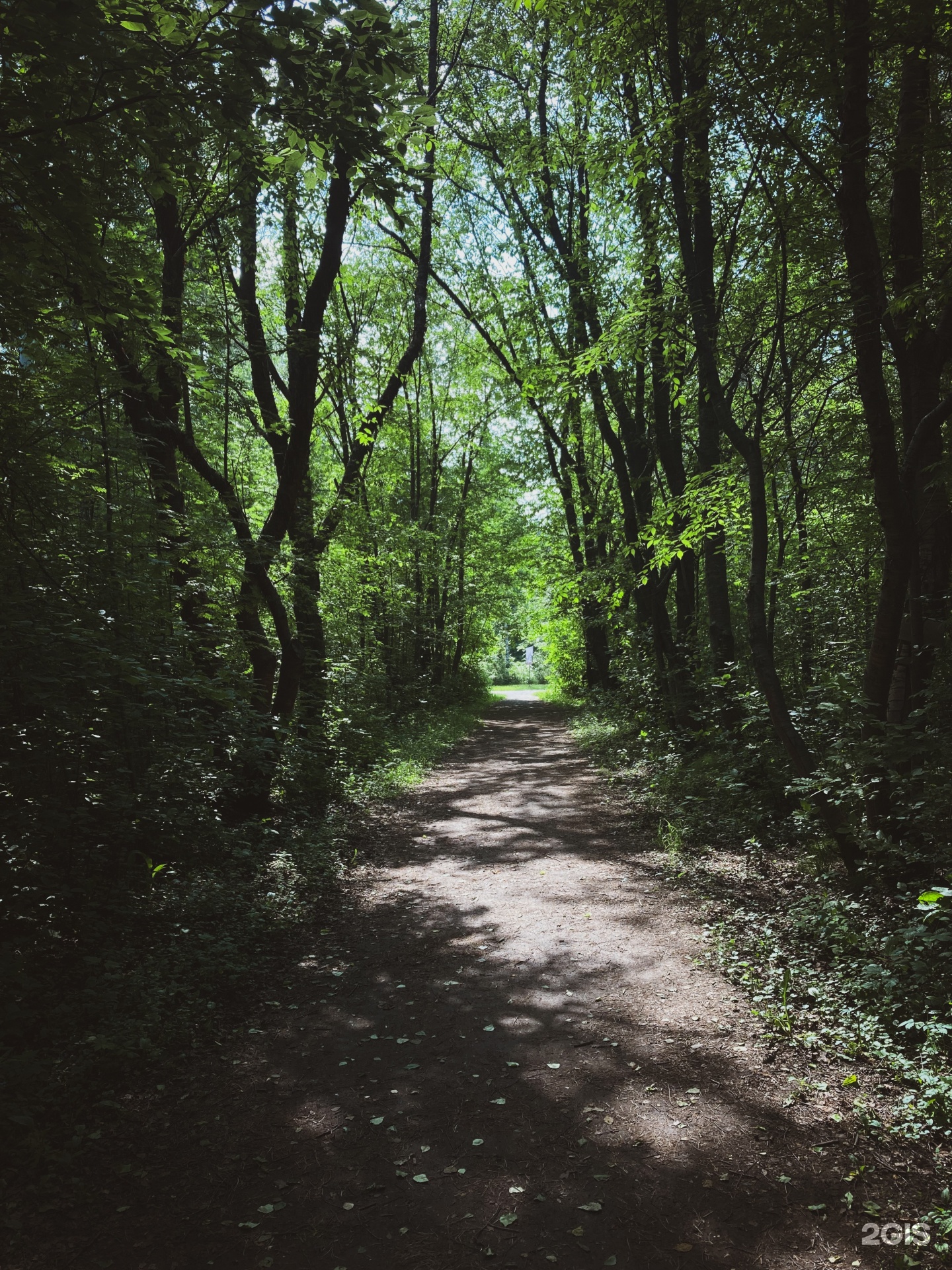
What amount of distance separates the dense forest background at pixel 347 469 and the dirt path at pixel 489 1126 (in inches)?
21.1

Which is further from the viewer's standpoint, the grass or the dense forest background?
the dense forest background

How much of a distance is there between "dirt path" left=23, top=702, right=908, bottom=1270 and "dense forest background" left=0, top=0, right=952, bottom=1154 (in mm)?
535

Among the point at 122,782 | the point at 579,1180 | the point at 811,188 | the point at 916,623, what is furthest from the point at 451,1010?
the point at 811,188

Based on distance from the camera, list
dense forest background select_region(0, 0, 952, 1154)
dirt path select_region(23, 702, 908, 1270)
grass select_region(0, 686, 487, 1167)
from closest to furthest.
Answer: dirt path select_region(23, 702, 908, 1270) → grass select_region(0, 686, 487, 1167) → dense forest background select_region(0, 0, 952, 1154)

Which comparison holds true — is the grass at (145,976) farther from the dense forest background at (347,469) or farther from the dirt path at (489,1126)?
the dirt path at (489,1126)

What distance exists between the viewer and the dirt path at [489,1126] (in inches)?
103

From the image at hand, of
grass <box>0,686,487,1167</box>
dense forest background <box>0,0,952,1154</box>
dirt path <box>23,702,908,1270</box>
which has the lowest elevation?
dirt path <box>23,702,908,1270</box>

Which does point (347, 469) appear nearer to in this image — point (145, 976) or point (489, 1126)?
point (145, 976)

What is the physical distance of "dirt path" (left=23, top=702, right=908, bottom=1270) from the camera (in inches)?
103

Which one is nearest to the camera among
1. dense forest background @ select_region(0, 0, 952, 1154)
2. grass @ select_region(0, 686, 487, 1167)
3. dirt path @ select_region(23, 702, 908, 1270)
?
dirt path @ select_region(23, 702, 908, 1270)

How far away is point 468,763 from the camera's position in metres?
13.8

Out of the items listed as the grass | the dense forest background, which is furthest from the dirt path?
the dense forest background

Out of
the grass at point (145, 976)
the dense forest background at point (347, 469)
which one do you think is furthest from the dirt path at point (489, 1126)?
the dense forest background at point (347, 469)

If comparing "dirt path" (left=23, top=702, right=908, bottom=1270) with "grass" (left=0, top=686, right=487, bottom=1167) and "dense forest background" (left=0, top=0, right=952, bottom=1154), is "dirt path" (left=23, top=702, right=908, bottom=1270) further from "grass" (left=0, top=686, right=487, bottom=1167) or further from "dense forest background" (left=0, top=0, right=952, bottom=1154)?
"dense forest background" (left=0, top=0, right=952, bottom=1154)
